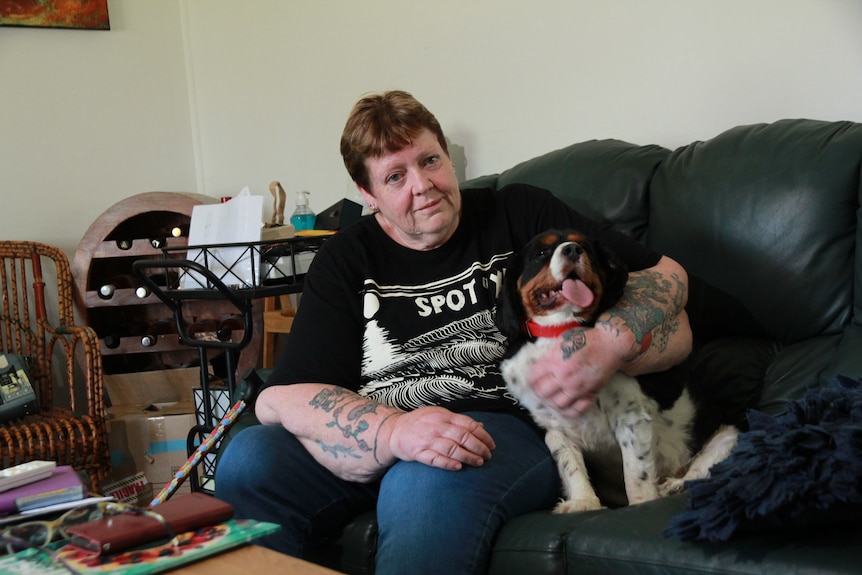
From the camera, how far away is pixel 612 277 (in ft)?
5.07

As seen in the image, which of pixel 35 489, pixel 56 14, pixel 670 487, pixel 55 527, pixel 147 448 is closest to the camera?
pixel 55 527

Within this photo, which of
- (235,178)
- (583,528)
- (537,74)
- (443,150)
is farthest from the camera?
(235,178)

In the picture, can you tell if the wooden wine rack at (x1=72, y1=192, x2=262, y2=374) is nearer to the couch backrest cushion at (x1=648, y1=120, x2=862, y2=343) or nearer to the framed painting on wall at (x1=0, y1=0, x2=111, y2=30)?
the framed painting on wall at (x1=0, y1=0, x2=111, y2=30)

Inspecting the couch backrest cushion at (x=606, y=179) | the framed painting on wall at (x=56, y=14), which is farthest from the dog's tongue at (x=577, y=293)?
the framed painting on wall at (x=56, y=14)

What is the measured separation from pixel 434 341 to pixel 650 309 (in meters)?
0.43

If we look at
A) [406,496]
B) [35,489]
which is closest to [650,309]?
[406,496]

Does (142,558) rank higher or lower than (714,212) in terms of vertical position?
Result: lower

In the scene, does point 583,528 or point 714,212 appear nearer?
point 583,528

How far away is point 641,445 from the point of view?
1.52m

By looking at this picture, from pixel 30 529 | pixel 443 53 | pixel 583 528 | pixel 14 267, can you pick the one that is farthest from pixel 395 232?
pixel 14 267

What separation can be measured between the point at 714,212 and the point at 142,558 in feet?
4.47

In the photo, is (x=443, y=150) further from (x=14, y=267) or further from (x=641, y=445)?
(x=14, y=267)

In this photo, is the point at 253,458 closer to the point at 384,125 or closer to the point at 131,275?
the point at 384,125

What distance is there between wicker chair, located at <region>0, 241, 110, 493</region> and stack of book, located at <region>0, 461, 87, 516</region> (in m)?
1.50
